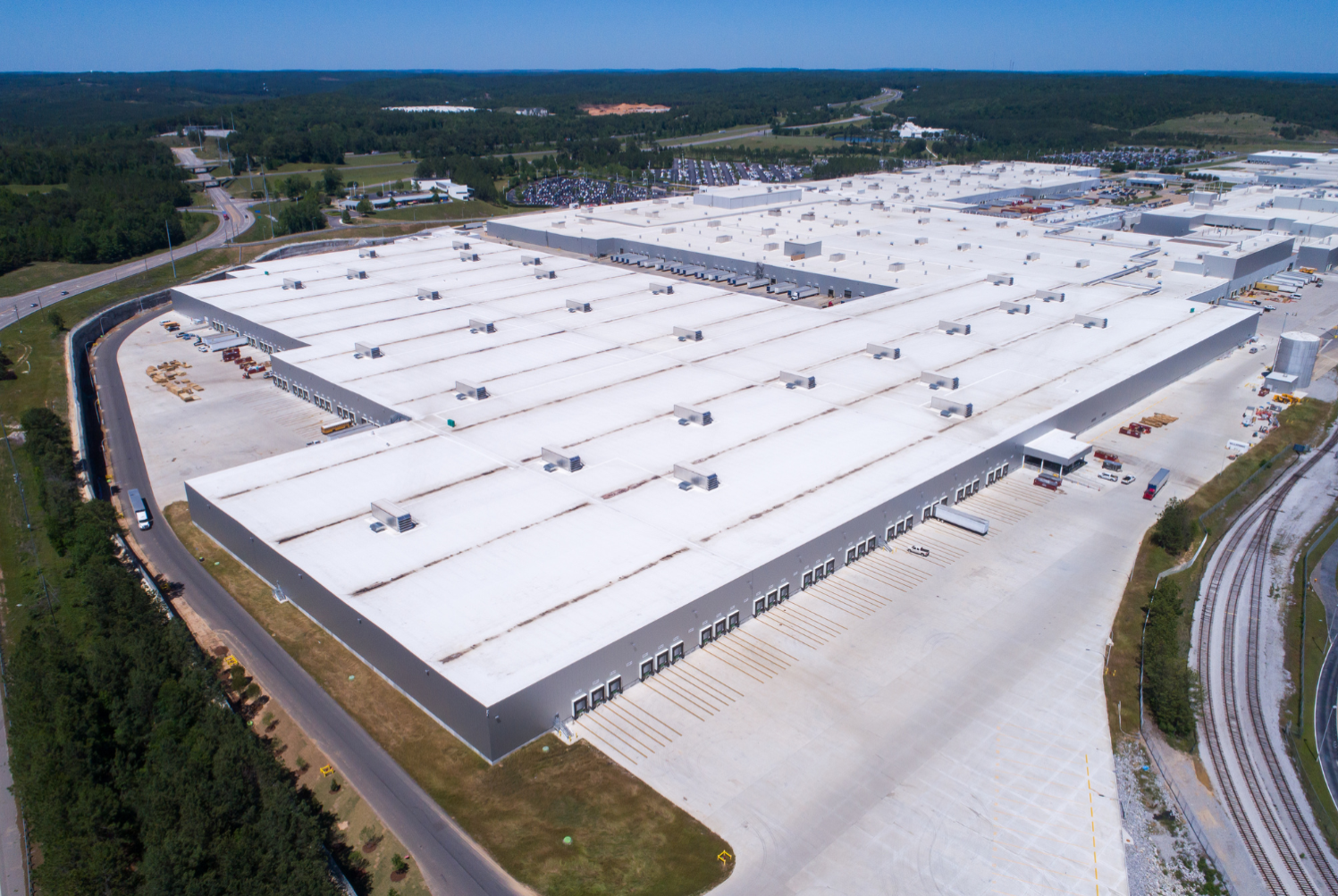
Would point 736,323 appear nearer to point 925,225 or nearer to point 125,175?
point 925,225

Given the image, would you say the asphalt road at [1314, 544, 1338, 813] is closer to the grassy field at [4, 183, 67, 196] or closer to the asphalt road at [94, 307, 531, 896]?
the asphalt road at [94, 307, 531, 896]

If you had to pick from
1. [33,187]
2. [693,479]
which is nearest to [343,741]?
[693,479]

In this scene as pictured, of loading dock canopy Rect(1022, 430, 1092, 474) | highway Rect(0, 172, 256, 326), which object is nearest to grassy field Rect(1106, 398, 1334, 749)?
loading dock canopy Rect(1022, 430, 1092, 474)

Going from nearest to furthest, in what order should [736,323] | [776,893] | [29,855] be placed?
[776,893] → [29,855] → [736,323]

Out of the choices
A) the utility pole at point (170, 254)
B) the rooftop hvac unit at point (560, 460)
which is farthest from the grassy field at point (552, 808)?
the utility pole at point (170, 254)

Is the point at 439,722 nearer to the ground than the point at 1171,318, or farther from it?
nearer to the ground

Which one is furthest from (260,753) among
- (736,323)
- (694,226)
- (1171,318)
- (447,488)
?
(694,226)
